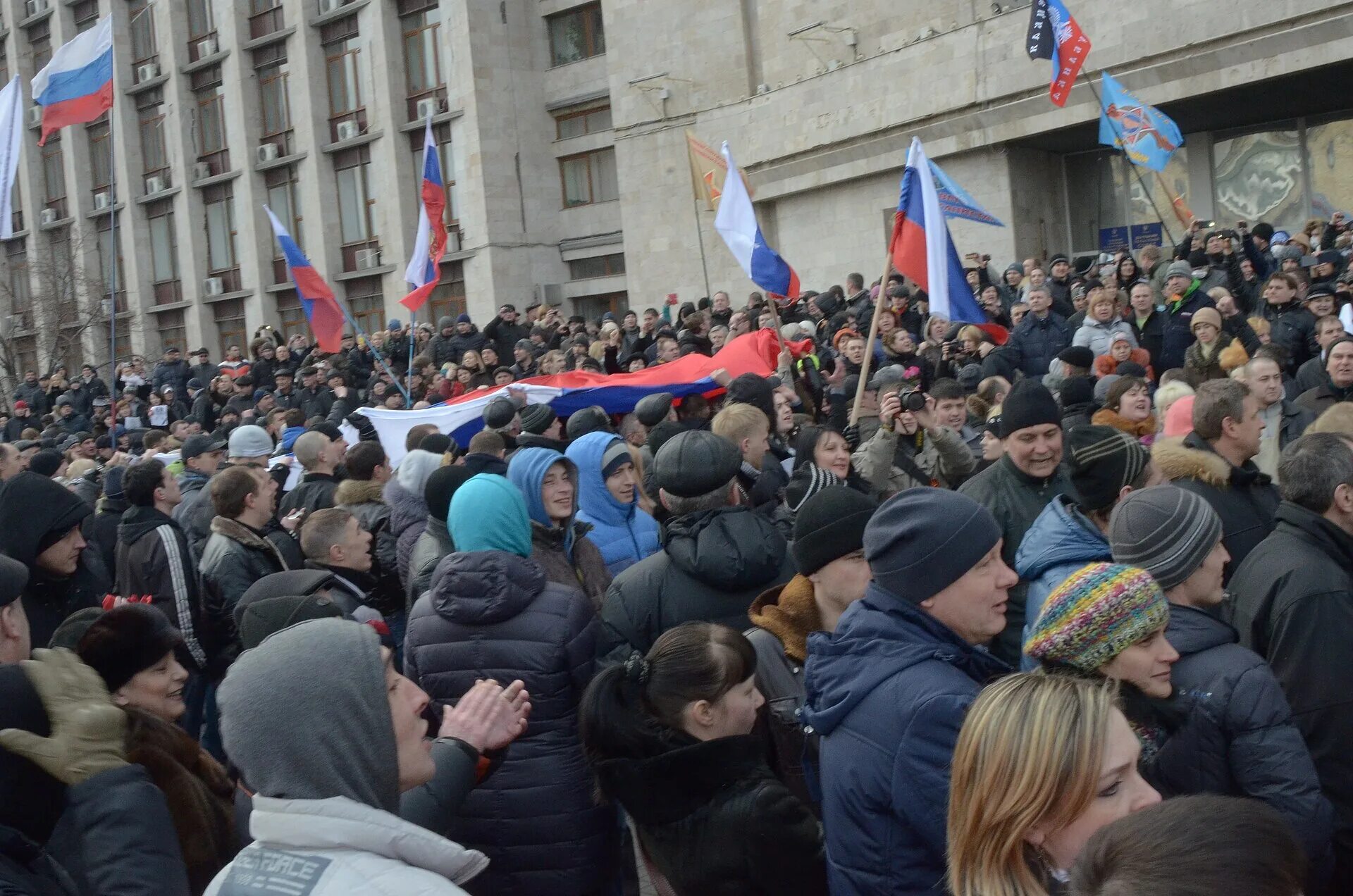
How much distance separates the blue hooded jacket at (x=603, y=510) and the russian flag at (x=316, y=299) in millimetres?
9395

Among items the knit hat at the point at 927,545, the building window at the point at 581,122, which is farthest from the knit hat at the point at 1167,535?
the building window at the point at 581,122

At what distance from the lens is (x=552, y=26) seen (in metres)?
32.8

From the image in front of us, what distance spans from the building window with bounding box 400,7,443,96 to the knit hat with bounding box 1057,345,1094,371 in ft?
90.6

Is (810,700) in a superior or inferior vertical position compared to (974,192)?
inferior

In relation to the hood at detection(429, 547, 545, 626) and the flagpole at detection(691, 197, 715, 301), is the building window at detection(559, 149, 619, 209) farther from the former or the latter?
the hood at detection(429, 547, 545, 626)

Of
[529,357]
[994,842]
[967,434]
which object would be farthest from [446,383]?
[994,842]

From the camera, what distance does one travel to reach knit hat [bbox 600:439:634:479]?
536cm

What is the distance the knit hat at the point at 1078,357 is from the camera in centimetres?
782

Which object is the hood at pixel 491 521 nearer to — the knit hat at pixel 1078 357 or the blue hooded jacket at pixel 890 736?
the blue hooded jacket at pixel 890 736

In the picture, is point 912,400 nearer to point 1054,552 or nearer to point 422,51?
point 1054,552

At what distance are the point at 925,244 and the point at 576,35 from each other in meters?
26.4

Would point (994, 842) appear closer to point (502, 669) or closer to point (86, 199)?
point (502, 669)

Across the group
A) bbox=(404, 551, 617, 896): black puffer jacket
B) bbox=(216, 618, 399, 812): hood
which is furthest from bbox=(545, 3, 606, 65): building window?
bbox=(216, 618, 399, 812): hood

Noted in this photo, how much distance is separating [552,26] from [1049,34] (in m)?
21.0
